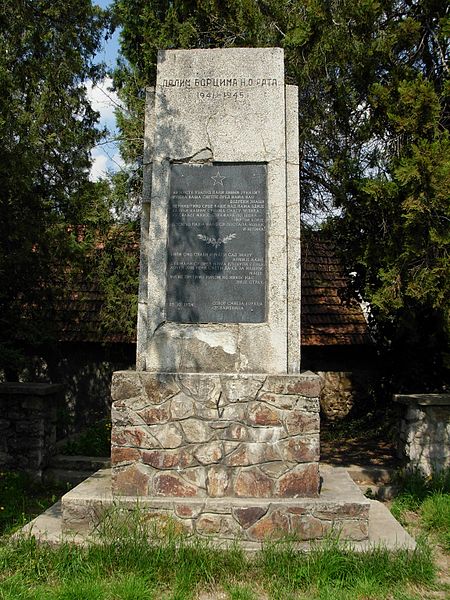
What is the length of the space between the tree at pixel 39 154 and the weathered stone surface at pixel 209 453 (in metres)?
3.72

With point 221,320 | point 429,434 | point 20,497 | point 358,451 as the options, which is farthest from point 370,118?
point 20,497

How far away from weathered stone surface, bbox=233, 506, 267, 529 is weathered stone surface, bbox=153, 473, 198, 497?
0.35m

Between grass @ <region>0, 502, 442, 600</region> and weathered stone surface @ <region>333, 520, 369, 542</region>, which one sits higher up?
weathered stone surface @ <region>333, 520, 369, 542</region>

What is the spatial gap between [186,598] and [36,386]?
425 centimetres

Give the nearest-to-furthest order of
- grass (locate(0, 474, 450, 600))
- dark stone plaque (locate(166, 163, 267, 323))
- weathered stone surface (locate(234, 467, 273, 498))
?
grass (locate(0, 474, 450, 600)), weathered stone surface (locate(234, 467, 273, 498)), dark stone plaque (locate(166, 163, 267, 323))

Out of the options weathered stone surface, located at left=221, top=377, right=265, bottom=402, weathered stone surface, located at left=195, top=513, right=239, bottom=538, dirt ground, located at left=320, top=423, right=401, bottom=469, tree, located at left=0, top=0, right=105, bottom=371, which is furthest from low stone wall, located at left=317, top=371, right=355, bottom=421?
weathered stone surface, located at left=195, top=513, right=239, bottom=538

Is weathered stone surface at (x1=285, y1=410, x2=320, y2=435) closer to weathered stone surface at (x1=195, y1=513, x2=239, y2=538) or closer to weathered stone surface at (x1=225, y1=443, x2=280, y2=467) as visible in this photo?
weathered stone surface at (x1=225, y1=443, x2=280, y2=467)

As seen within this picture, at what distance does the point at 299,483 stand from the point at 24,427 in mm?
4176

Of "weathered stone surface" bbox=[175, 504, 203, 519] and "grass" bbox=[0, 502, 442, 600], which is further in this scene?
"weathered stone surface" bbox=[175, 504, 203, 519]

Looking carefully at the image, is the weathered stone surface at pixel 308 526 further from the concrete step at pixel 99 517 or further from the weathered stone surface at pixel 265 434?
the weathered stone surface at pixel 265 434

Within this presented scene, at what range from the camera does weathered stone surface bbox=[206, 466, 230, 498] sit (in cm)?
412

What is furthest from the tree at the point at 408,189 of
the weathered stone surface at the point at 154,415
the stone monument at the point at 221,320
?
the weathered stone surface at the point at 154,415

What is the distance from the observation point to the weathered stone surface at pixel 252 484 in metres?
4.11

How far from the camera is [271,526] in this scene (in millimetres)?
3945
